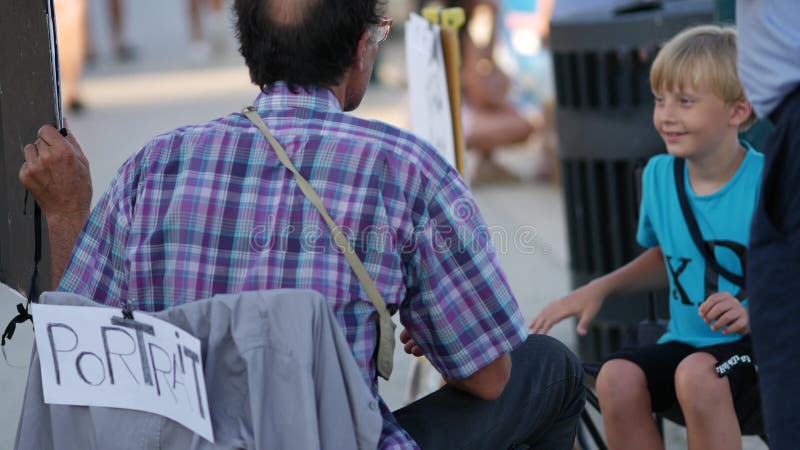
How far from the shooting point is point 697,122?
287 cm

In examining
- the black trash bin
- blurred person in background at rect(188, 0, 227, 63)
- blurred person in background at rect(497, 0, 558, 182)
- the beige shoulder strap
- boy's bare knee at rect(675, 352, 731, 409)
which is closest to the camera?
the beige shoulder strap

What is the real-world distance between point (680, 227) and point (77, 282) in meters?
1.34

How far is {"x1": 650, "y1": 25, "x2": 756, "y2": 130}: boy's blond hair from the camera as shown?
113 inches

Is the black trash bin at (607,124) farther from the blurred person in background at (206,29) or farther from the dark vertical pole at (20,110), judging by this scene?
the blurred person in background at (206,29)

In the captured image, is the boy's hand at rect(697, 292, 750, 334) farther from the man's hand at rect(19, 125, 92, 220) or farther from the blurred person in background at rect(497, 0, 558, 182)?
the blurred person in background at rect(497, 0, 558, 182)

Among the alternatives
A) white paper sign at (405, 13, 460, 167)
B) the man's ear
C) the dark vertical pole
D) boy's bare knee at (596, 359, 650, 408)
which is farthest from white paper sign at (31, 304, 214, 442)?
white paper sign at (405, 13, 460, 167)

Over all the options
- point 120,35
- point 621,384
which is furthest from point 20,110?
point 120,35

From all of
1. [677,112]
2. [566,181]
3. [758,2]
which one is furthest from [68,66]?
[758,2]

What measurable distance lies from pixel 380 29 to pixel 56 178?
2.33ft

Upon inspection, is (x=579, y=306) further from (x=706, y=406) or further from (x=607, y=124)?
(x=607, y=124)

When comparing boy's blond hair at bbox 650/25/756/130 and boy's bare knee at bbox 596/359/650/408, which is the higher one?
boy's blond hair at bbox 650/25/756/130

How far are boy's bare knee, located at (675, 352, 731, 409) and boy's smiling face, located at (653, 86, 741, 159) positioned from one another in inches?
18.9

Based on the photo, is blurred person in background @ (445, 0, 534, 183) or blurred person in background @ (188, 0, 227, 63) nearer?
blurred person in background @ (445, 0, 534, 183)

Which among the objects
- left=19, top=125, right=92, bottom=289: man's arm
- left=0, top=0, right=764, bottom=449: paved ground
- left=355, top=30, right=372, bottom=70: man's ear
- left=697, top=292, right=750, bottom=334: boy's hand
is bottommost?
left=0, top=0, right=764, bottom=449: paved ground
